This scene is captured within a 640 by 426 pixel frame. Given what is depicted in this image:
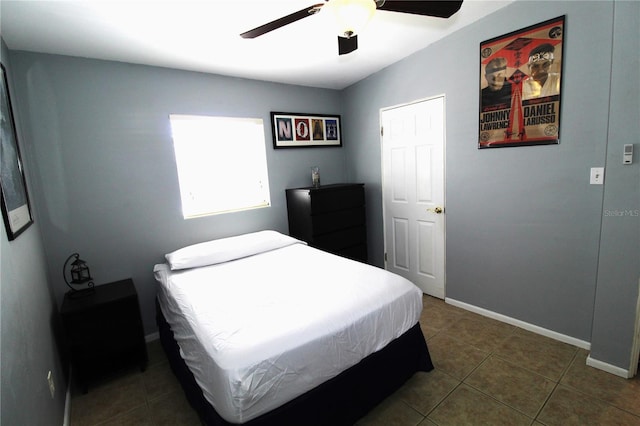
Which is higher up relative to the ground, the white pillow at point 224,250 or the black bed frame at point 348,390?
the white pillow at point 224,250

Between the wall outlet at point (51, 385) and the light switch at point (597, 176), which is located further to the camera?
the light switch at point (597, 176)

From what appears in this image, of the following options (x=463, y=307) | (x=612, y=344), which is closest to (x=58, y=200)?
(x=463, y=307)

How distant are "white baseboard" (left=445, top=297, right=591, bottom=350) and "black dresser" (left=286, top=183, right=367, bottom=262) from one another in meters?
1.21

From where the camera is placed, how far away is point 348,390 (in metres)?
1.56

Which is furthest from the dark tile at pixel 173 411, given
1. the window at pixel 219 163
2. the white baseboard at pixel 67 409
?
the window at pixel 219 163

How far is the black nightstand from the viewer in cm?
204

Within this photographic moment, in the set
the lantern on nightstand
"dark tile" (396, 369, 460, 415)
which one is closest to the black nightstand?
the lantern on nightstand

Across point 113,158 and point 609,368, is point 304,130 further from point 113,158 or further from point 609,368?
point 609,368

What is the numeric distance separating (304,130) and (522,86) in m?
2.21

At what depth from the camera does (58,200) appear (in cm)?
232

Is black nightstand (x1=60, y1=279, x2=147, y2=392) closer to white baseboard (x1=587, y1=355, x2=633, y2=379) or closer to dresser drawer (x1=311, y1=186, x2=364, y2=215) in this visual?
dresser drawer (x1=311, y1=186, x2=364, y2=215)

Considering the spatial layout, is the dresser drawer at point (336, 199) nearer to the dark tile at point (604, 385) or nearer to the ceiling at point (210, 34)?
the ceiling at point (210, 34)

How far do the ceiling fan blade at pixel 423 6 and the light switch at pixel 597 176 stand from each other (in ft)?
4.79

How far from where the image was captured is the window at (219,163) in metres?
2.92
